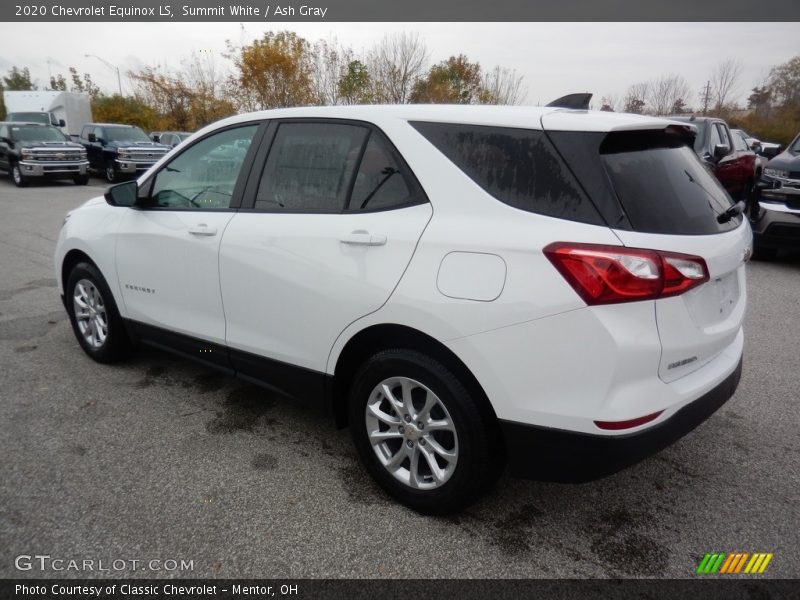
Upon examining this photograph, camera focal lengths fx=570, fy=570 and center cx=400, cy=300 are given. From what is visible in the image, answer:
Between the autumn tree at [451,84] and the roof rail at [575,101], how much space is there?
21.3m

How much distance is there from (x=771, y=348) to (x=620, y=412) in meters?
3.44

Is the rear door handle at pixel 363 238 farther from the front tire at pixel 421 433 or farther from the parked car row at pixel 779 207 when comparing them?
the parked car row at pixel 779 207

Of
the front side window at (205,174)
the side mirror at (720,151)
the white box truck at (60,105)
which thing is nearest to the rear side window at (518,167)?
the front side window at (205,174)

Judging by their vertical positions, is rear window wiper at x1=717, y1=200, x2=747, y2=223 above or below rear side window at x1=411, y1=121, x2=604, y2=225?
below

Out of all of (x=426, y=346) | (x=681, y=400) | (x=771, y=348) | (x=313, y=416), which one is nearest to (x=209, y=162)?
(x=313, y=416)

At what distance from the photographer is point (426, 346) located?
7.73ft

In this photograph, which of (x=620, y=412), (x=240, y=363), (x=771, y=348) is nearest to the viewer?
(x=620, y=412)

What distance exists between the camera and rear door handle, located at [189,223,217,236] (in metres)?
3.09

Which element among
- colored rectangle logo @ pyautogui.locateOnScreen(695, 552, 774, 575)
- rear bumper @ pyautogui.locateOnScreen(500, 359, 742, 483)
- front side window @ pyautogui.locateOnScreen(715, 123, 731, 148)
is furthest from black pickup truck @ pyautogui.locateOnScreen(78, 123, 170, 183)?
colored rectangle logo @ pyautogui.locateOnScreen(695, 552, 774, 575)

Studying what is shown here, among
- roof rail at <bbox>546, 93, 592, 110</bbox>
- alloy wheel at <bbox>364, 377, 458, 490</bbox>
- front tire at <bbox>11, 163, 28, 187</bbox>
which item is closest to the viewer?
alloy wheel at <bbox>364, 377, 458, 490</bbox>

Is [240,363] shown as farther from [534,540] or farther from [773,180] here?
[773,180]

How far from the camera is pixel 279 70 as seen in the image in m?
29.2

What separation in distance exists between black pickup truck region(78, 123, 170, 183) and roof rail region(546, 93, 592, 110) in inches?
684

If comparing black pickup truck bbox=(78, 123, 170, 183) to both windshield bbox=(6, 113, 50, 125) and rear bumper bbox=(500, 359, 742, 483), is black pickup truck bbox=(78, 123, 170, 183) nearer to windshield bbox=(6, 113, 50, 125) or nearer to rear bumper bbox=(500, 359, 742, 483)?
windshield bbox=(6, 113, 50, 125)
